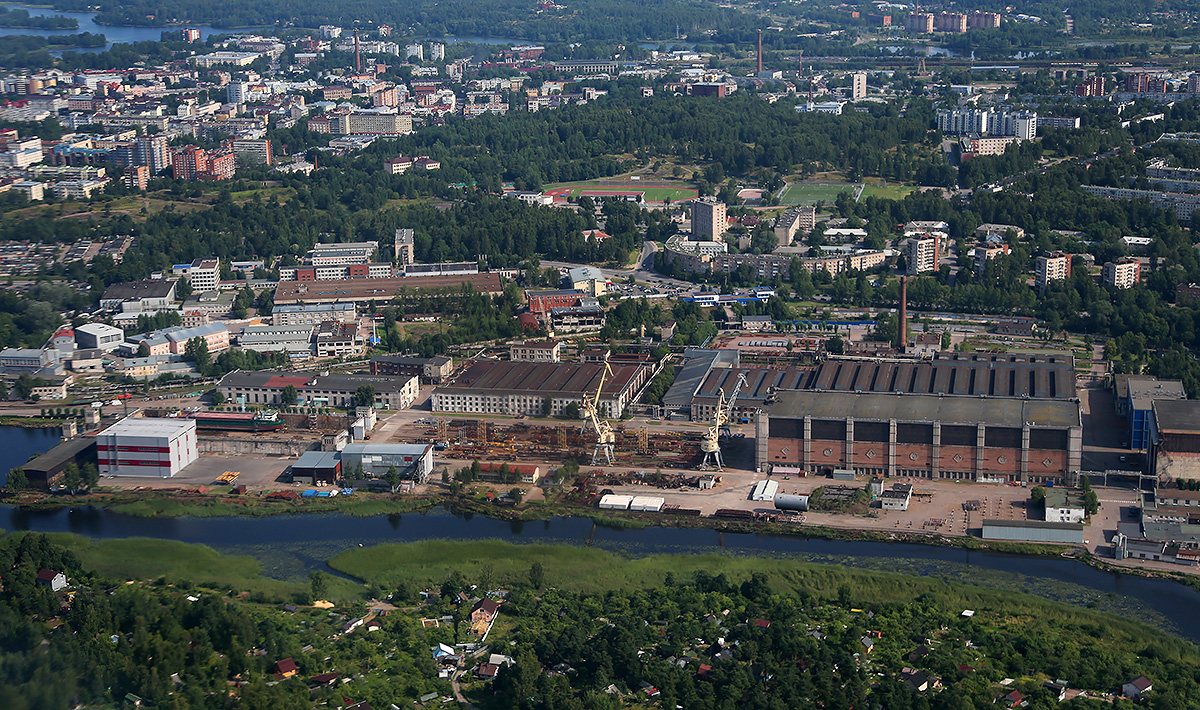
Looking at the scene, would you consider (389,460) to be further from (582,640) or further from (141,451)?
(582,640)

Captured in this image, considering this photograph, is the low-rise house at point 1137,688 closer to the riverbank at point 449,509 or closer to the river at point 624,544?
the river at point 624,544

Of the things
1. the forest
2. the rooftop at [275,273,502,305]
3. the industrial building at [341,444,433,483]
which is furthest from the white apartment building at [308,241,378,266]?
the forest

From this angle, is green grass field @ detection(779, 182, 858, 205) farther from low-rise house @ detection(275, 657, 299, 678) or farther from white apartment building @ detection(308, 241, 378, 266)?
low-rise house @ detection(275, 657, 299, 678)

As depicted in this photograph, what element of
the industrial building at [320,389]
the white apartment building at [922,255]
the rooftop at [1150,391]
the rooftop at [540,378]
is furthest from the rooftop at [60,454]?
the white apartment building at [922,255]

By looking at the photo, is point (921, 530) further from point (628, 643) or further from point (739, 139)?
point (739, 139)

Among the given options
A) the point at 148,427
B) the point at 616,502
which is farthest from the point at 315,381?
the point at 616,502

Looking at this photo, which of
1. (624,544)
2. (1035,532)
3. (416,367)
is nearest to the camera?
(1035,532)

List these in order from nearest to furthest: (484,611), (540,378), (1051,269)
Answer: (484,611)
(540,378)
(1051,269)
